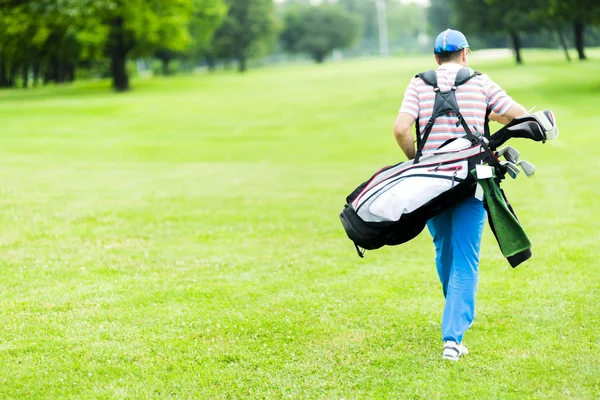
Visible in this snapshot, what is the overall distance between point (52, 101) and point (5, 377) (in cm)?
4030

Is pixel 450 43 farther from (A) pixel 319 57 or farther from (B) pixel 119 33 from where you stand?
(A) pixel 319 57

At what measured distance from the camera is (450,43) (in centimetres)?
575

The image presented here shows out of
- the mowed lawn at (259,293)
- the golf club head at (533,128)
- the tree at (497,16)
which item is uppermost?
the tree at (497,16)

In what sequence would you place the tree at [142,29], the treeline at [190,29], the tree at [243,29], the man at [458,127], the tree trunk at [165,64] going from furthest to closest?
the tree at [243,29]
the tree trunk at [165,64]
the tree at [142,29]
the treeline at [190,29]
the man at [458,127]

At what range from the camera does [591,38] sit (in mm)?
80312

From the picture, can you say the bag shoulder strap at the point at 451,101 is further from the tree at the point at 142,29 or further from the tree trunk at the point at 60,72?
the tree trunk at the point at 60,72

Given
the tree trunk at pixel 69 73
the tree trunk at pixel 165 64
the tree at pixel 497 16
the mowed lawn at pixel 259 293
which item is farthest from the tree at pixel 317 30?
the mowed lawn at pixel 259 293

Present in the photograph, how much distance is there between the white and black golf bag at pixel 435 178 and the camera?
5590 millimetres

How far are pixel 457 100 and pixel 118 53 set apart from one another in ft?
160

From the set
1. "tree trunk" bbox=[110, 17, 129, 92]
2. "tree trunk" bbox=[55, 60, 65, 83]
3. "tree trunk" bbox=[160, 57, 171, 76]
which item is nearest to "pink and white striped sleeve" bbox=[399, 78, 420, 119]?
"tree trunk" bbox=[110, 17, 129, 92]

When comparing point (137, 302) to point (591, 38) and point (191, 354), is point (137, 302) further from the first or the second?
point (591, 38)

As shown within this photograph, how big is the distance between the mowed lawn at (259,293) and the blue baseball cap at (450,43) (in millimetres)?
2228

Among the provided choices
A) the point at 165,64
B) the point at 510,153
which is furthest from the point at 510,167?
the point at 165,64

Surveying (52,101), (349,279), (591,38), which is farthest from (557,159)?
(591,38)
